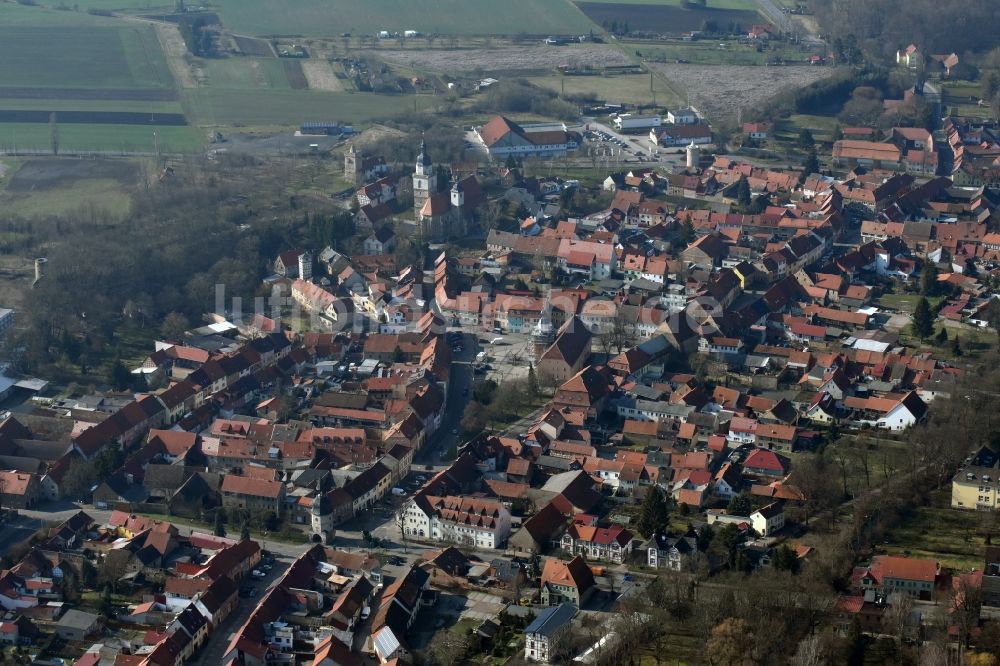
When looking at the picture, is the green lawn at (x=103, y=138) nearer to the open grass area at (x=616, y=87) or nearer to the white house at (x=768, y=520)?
the open grass area at (x=616, y=87)

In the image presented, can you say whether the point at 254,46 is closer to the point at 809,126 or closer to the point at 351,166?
the point at 351,166

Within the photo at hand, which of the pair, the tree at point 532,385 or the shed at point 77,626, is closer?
the shed at point 77,626

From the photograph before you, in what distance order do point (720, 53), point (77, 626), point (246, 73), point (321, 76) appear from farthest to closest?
point (720, 53) < point (321, 76) < point (246, 73) < point (77, 626)

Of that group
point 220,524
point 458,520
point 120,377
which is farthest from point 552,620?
point 120,377

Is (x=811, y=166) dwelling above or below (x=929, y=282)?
above

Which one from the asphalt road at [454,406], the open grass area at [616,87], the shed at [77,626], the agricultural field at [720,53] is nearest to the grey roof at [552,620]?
→ the shed at [77,626]
